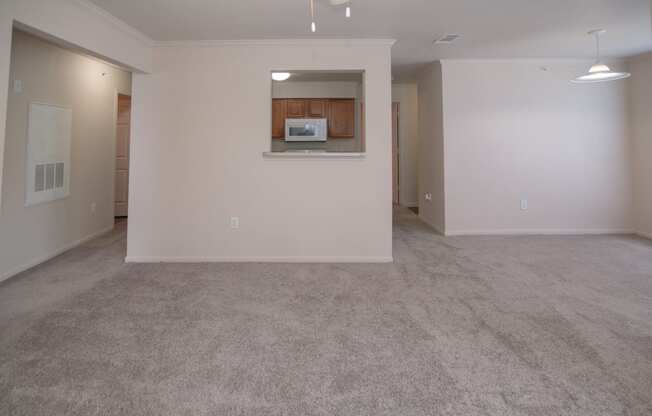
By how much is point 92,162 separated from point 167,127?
185 cm

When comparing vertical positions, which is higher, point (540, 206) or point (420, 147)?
point (420, 147)

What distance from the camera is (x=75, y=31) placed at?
8.81ft

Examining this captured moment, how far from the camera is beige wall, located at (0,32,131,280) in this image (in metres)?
3.39

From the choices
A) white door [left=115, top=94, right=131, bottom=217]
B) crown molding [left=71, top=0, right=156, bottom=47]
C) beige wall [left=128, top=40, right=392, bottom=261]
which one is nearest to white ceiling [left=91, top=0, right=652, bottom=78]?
crown molding [left=71, top=0, right=156, bottom=47]

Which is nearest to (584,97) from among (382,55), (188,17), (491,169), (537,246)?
(491,169)

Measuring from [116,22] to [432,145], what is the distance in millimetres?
4237

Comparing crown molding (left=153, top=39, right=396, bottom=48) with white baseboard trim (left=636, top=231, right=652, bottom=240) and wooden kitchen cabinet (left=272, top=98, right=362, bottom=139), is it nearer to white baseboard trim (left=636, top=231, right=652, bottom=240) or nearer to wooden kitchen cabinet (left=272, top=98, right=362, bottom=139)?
wooden kitchen cabinet (left=272, top=98, right=362, bottom=139)

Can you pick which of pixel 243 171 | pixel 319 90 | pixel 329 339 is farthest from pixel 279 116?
pixel 329 339

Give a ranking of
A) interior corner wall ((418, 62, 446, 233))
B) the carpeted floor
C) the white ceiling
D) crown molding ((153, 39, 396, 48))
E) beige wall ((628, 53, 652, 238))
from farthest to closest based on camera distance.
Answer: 1. interior corner wall ((418, 62, 446, 233))
2. beige wall ((628, 53, 652, 238))
3. crown molding ((153, 39, 396, 48))
4. the white ceiling
5. the carpeted floor

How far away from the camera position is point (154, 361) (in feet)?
6.28

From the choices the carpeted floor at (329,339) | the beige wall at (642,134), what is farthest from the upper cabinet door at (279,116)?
the beige wall at (642,134)

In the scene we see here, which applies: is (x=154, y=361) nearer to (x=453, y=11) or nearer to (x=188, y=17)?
(x=188, y=17)

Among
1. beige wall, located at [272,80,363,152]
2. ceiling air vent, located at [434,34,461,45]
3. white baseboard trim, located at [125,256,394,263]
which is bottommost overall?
white baseboard trim, located at [125,256,394,263]

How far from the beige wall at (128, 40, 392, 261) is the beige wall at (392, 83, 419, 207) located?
4082 mm
